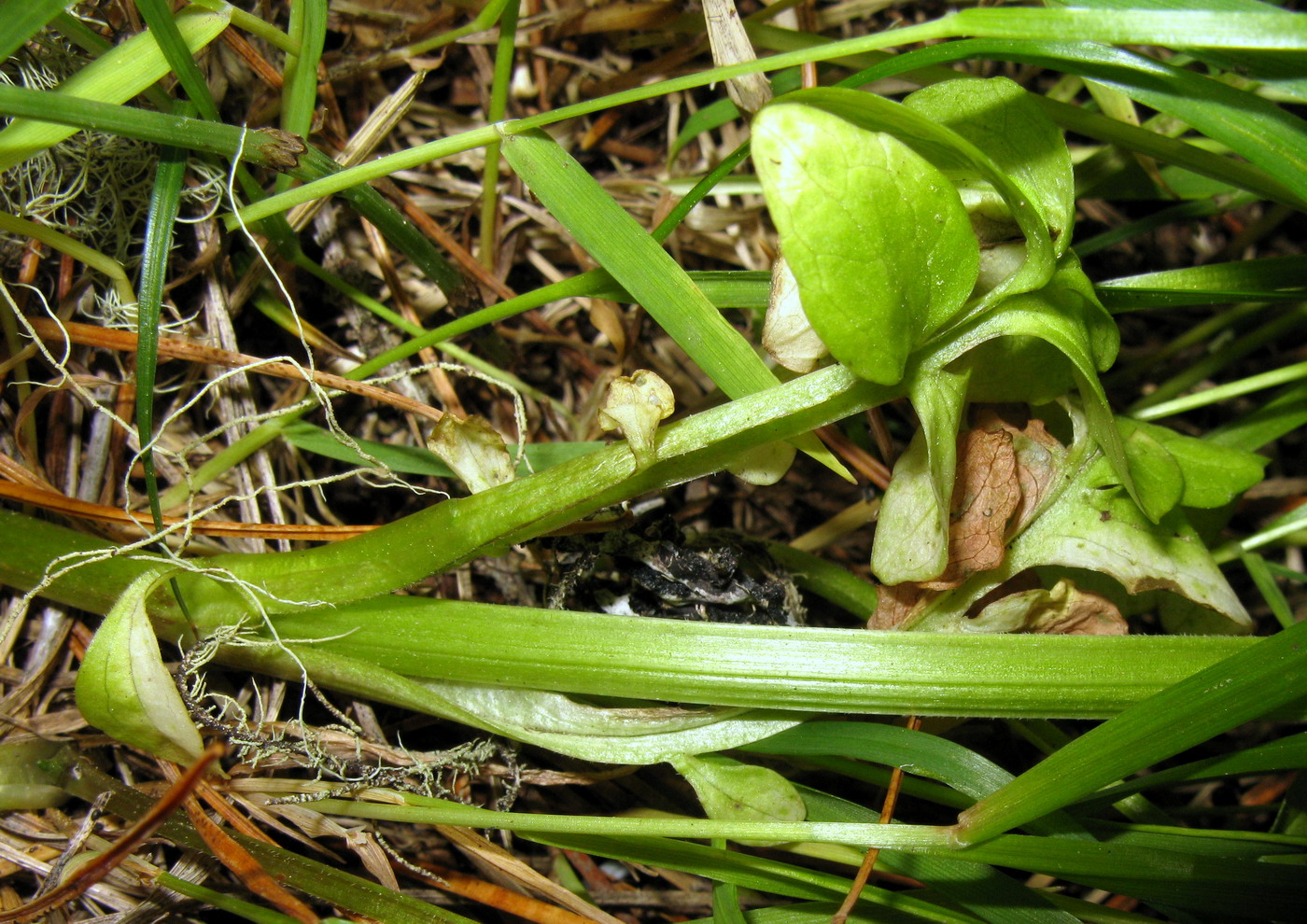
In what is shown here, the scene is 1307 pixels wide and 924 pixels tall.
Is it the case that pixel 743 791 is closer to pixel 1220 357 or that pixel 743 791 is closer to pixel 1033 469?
pixel 1033 469

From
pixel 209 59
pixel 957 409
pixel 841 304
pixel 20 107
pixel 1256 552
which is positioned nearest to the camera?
pixel 841 304

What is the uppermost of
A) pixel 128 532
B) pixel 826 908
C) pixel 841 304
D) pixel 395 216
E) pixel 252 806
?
pixel 395 216

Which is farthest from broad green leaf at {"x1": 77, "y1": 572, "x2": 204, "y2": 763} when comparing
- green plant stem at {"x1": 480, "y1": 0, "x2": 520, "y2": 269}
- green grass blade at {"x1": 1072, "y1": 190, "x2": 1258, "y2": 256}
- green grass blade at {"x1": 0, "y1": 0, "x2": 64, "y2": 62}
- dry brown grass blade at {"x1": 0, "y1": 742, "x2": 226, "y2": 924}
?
green grass blade at {"x1": 1072, "y1": 190, "x2": 1258, "y2": 256}

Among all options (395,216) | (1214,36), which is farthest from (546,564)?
(1214,36)

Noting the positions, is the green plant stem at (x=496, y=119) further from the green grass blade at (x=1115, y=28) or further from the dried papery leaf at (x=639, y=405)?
the green grass blade at (x=1115, y=28)

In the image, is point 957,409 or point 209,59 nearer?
point 957,409

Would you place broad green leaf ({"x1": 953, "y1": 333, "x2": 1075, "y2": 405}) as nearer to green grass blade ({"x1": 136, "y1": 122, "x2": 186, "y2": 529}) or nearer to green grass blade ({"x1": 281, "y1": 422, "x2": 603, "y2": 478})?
green grass blade ({"x1": 281, "y1": 422, "x2": 603, "y2": 478})

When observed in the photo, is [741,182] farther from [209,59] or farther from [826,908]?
[826,908]
